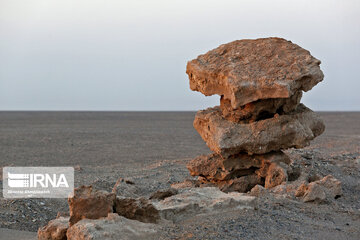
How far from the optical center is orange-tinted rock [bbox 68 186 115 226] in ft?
19.3

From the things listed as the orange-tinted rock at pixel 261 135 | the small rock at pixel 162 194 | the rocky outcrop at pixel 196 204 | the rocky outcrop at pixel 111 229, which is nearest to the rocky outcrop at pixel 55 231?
the rocky outcrop at pixel 111 229

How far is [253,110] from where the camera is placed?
927cm

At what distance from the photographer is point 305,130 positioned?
9.42m

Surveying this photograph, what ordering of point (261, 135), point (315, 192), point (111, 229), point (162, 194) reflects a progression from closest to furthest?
point (111, 229)
point (162, 194)
point (315, 192)
point (261, 135)

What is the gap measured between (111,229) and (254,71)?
463 centimetres

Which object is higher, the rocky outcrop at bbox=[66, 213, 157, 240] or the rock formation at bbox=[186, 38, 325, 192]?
the rock formation at bbox=[186, 38, 325, 192]

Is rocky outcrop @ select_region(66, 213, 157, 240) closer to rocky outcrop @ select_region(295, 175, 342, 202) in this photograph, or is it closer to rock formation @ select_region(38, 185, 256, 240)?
rock formation @ select_region(38, 185, 256, 240)

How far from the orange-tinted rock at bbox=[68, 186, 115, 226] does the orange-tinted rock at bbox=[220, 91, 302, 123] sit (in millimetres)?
4190

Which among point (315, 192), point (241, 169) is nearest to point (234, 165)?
point (241, 169)

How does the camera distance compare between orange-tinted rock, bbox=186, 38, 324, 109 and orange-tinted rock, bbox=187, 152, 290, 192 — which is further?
orange-tinted rock, bbox=187, 152, 290, 192

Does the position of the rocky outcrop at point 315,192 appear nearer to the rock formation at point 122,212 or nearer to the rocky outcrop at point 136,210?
the rock formation at point 122,212

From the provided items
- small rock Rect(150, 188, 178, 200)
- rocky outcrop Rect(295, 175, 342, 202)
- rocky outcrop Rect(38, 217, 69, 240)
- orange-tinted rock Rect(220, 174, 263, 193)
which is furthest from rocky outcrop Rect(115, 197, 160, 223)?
orange-tinted rock Rect(220, 174, 263, 193)

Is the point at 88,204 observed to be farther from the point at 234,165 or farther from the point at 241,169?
the point at 241,169

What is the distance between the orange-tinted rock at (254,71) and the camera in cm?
855
